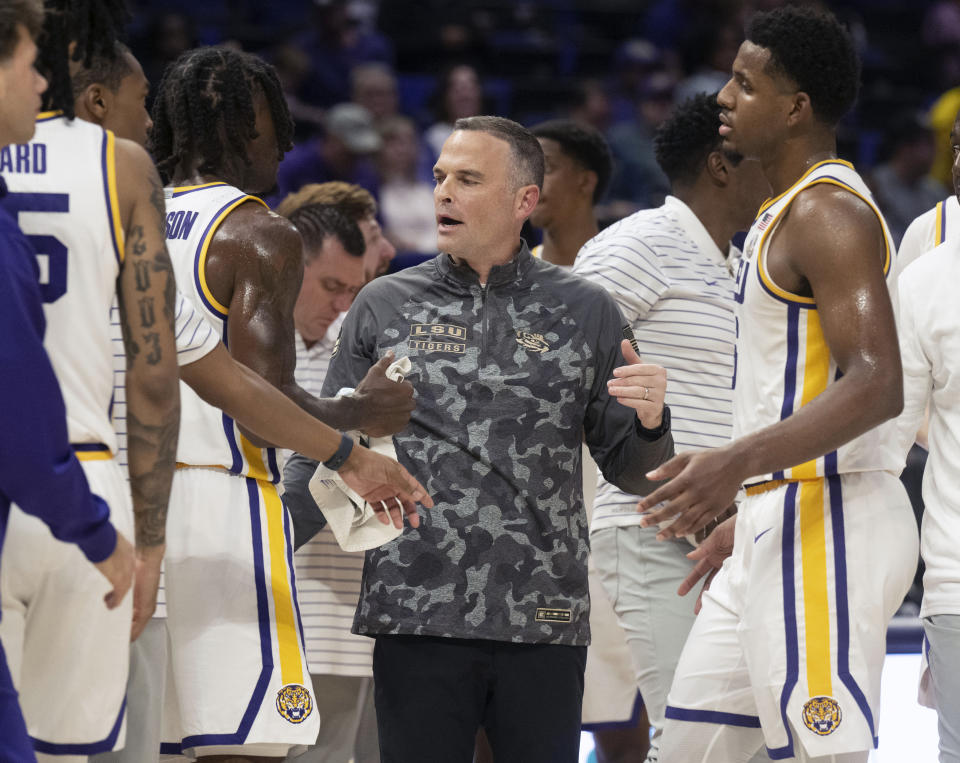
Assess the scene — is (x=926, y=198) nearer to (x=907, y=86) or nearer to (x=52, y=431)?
(x=907, y=86)

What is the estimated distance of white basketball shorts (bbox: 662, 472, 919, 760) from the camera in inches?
122

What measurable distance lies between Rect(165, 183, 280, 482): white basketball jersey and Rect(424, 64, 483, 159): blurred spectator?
6304 millimetres

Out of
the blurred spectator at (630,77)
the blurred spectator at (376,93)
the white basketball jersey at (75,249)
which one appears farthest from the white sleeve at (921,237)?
the blurred spectator at (630,77)

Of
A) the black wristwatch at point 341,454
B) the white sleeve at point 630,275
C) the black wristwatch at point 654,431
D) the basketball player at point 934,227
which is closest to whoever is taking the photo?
the black wristwatch at point 341,454

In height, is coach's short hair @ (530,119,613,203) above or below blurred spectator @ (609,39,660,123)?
below

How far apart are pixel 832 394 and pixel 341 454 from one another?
3.79 ft

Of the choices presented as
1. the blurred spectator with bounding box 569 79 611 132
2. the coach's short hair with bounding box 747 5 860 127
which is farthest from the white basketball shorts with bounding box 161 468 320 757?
the blurred spectator with bounding box 569 79 611 132

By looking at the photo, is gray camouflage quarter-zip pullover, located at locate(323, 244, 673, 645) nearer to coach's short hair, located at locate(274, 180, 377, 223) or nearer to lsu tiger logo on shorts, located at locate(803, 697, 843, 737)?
lsu tiger logo on shorts, located at locate(803, 697, 843, 737)

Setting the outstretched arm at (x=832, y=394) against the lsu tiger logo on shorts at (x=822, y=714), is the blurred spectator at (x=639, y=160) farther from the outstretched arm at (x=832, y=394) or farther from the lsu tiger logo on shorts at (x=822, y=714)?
the lsu tiger logo on shorts at (x=822, y=714)

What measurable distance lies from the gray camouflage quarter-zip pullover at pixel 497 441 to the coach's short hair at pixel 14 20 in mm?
1508

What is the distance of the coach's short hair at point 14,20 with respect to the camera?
2250 mm

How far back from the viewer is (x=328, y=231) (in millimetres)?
4719

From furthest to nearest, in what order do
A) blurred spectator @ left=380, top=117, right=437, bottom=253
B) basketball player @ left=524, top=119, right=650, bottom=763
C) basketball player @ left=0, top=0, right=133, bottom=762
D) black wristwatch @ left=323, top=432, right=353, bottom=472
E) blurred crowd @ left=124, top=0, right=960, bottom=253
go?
blurred crowd @ left=124, top=0, right=960, bottom=253 < blurred spectator @ left=380, top=117, right=437, bottom=253 < basketball player @ left=524, top=119, right=650, bottom=763 < black wristwatch @ left=323, top=432, right=353, bottom=472 < basketball player @ left=0, top=0, right=133, bottom=762

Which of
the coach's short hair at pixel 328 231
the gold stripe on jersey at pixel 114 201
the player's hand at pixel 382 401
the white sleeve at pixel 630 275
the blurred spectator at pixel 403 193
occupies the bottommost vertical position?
the player's hand at pixel 382 401
